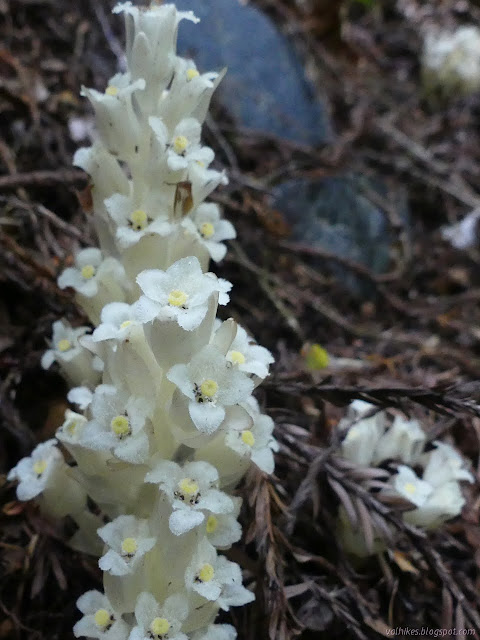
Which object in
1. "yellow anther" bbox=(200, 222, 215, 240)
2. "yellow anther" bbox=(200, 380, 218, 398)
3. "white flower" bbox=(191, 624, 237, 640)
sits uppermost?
"yellow anther" bbox=(200, 222, 215, 240)

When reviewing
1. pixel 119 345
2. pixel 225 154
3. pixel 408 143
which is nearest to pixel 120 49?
pixel 225 154

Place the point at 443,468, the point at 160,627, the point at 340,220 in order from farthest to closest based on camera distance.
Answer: the point at 340,220, the point at 443,468, the point at 160,627

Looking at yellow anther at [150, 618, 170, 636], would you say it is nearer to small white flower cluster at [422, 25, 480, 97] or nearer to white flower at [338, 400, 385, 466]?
white flower at [338, 400, 385, 466]

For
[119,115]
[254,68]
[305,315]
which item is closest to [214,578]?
[119,115]

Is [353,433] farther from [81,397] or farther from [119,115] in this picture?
[119,115]

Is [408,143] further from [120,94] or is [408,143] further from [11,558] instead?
[11,558]

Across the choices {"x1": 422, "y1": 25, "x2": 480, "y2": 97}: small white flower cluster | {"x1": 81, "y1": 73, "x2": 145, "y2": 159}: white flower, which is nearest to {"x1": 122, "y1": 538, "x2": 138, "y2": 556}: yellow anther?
{"x1": 81, "y1": 73, "x2": 145, "y2": 159}: white flower
